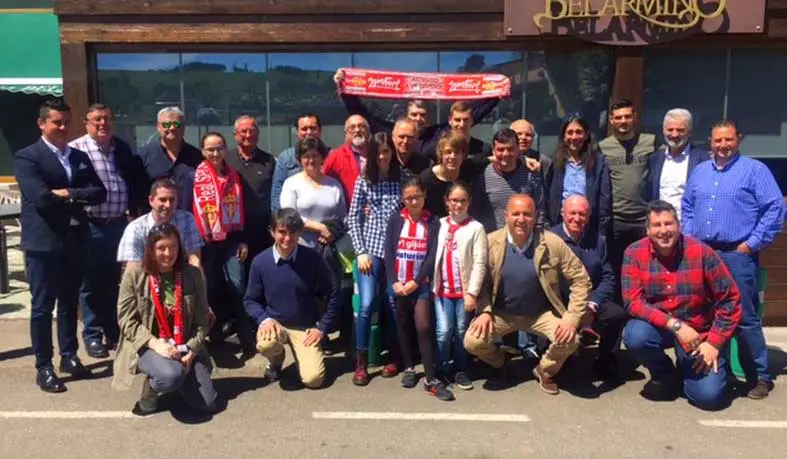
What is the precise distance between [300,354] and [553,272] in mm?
1844

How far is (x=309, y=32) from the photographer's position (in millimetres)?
6715

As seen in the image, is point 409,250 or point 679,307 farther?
point 409,250

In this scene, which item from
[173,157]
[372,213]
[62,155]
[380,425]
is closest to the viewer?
[380,425]

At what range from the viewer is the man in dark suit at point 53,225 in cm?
471

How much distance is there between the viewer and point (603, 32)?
656 cm

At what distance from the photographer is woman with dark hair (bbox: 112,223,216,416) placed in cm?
441

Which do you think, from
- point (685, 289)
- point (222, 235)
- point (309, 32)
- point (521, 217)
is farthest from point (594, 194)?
point (309, 32)

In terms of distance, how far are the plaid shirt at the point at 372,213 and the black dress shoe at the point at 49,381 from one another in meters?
2.22

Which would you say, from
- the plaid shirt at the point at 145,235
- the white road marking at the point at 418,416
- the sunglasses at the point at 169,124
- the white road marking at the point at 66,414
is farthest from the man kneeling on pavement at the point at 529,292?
the sunglasses at the point at 169,124

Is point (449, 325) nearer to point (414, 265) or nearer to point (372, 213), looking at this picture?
point (414, 265)

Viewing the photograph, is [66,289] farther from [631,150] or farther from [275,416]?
[631,150]

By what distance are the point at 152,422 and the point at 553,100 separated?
4.88m

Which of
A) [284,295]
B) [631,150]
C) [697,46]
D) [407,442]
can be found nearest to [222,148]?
[284,295]

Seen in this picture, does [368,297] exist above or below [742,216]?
below
